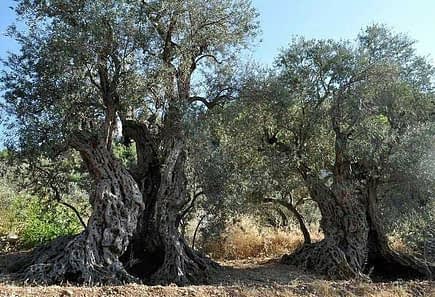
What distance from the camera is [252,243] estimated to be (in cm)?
1273

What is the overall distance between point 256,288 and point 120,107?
3963 mm

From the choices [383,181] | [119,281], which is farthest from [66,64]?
[383,181]

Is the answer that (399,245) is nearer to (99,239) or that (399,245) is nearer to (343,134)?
(343,134)

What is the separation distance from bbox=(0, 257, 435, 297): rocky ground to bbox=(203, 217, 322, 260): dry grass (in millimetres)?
2024

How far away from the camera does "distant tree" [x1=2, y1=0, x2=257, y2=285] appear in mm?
7609

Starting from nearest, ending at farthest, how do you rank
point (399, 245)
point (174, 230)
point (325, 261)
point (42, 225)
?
1. point (174, 230)
2. point (325, 261)
3. point (399, 245)
4. point (42, 225)

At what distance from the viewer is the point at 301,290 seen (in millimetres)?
7582

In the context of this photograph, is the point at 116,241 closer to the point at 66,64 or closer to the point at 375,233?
the point at 66,64

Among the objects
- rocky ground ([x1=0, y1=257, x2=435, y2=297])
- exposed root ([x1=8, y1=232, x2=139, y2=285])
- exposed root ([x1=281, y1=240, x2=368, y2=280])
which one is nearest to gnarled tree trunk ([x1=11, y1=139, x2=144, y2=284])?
exposed root ([x1=8, y1=232, x2=139, y2=285])

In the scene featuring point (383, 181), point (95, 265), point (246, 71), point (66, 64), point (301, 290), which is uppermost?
point (246, 71)

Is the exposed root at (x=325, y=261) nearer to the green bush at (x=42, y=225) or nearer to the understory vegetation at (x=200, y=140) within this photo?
the understory vegetation at (x=200, y=140)

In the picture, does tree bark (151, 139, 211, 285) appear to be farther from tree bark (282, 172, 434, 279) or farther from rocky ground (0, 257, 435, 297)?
tree bark (282, 172, 434, 279)

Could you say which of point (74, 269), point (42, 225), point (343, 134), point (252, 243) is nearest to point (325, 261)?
point (343, 134)

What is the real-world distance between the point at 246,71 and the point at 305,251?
433cm
